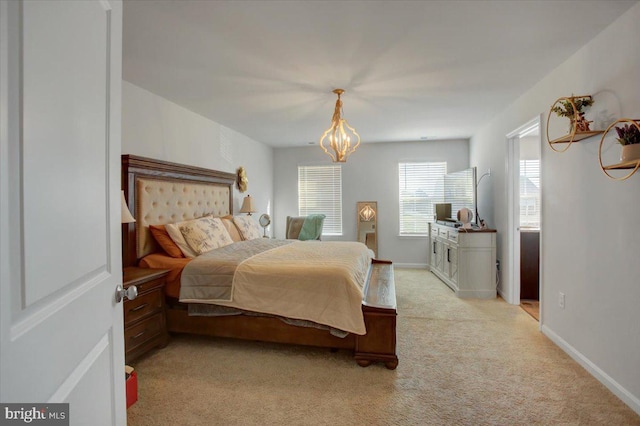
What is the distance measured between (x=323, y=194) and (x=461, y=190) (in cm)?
261

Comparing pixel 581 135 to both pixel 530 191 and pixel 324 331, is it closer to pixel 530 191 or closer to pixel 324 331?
pixel 324 331

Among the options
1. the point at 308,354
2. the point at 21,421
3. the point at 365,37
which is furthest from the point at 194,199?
the point at 21,421

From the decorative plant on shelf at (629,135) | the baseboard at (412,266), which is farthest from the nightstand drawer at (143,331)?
the baseboard at (412,266)

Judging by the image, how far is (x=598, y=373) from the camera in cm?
217

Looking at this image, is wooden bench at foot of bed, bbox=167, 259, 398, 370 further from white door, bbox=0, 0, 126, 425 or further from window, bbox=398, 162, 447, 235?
window, bbox=398, 162, 447, 235

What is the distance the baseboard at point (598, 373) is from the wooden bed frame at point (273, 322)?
1.38 m

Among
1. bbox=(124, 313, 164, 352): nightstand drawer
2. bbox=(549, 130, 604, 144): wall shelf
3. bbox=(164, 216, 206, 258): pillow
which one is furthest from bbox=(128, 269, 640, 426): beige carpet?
bbox=(549, 130, 604, 144): wall shelf

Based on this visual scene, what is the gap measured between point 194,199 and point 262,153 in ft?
7.88

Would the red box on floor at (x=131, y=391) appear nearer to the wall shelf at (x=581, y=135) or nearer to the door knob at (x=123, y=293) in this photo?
the door knob at (x=123, y=293)

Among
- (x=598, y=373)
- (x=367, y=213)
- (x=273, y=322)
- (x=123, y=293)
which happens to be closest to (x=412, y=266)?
(x=367, y=213)

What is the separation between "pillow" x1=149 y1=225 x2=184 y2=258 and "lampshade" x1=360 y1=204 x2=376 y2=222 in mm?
3794

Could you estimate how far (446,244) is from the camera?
472cm

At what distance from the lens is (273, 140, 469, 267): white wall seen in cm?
585

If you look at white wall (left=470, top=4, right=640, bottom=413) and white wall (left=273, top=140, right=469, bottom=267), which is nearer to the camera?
white wall (left=470, top=4, right=640, bottom=413)
